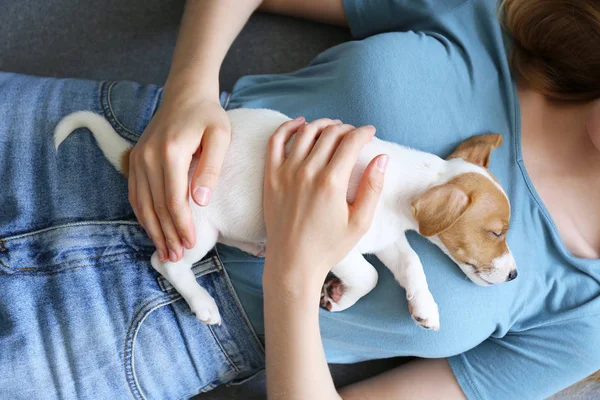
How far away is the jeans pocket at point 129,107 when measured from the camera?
1.17 m

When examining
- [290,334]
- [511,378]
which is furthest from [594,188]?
[290,334]

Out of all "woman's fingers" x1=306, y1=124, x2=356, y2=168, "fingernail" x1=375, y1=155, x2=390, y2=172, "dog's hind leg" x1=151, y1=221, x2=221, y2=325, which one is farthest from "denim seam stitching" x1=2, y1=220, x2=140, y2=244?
"fingernail" x1=375, y1=155, x2=390, y2=172

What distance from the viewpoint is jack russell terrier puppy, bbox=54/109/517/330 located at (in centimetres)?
98

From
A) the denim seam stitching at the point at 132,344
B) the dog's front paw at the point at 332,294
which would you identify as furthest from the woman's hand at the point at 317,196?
the denim seam stitching at the point at 132,344

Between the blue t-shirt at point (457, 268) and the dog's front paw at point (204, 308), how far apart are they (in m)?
0.08

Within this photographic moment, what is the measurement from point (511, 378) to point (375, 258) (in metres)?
0.43

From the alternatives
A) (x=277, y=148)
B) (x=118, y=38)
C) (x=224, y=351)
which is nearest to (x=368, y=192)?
(x=277, y=148)

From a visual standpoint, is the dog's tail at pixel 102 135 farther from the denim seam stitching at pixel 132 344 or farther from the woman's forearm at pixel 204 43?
the denim seam stitching at pixel 132 344

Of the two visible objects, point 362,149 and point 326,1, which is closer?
point 362,149

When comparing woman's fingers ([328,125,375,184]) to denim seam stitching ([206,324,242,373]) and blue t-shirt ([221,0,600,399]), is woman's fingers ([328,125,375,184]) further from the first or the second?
denim seam stitching ([206,324,242,373])

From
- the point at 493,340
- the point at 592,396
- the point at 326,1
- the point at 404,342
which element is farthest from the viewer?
the point at 592,396

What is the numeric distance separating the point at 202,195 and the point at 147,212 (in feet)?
0.53

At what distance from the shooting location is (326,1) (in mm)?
1365

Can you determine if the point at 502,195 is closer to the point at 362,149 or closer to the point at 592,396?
the point at 362,149
